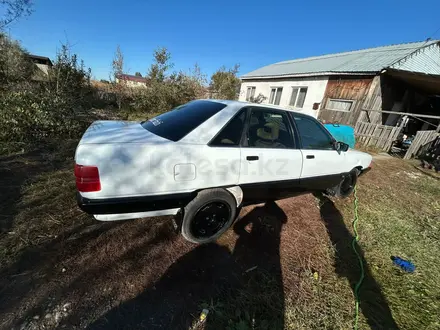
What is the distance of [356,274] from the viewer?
2432 mm

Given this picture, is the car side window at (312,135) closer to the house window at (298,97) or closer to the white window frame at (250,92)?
the house window at (298,97)

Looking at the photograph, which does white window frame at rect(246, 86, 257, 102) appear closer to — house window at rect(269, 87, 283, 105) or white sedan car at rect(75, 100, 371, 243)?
house window at rect(269, 87, 283, 105)

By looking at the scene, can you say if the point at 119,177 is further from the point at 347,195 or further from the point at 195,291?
the point at 347,195

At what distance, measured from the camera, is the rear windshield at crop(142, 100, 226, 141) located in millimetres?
2238

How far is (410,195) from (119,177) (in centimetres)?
634

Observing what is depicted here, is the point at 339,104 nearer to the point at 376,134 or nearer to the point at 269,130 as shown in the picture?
the point at 376,134

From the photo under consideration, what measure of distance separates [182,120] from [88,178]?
1.17m

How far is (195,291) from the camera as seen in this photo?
1.98 m

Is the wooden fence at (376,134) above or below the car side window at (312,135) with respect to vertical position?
below

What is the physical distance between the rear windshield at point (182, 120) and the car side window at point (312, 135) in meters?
1.27

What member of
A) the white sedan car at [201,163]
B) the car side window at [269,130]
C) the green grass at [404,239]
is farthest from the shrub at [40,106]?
the green grass at [404,239]

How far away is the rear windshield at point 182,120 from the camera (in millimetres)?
2238

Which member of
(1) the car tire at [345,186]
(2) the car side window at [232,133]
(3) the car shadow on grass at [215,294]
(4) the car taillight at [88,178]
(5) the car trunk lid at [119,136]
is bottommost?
(3) the car shadow on grass at [215,294]

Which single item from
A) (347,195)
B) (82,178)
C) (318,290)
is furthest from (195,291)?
(347,195)
